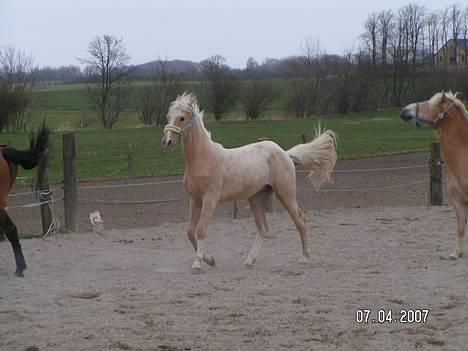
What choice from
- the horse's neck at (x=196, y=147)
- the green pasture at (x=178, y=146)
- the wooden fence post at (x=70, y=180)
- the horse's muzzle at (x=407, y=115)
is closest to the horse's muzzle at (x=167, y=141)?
the horse's neck at (x=196, y=147)

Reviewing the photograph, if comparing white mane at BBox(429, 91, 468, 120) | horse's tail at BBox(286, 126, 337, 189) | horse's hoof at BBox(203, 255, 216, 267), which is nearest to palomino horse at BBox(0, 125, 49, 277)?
horse's hoof at BBox(203, 255, 216, 267)

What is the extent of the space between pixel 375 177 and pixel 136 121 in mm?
23891

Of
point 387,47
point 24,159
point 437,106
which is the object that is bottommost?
point 24,159

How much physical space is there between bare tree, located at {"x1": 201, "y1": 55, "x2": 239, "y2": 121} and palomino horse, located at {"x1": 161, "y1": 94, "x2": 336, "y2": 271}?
29710 millimetres

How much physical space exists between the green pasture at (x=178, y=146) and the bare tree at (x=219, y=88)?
287 centimetres

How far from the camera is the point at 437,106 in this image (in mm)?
6406

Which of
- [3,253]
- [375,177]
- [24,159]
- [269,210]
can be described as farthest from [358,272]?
Result: [375,177]

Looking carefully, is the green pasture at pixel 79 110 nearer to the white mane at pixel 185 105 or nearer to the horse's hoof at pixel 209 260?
the white mane at pixel 185 105

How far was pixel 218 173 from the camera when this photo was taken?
6137 mm

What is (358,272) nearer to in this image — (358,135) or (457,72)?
(358,135)

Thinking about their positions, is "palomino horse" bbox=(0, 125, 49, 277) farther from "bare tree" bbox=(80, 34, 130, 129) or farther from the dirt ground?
"bare tree" bbox=(80, 34, 130, 129)

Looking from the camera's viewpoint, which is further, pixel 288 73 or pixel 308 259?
pixel 288 73

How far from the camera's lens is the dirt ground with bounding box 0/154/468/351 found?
391 centimetres

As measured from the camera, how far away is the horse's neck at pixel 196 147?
20.0 ft
